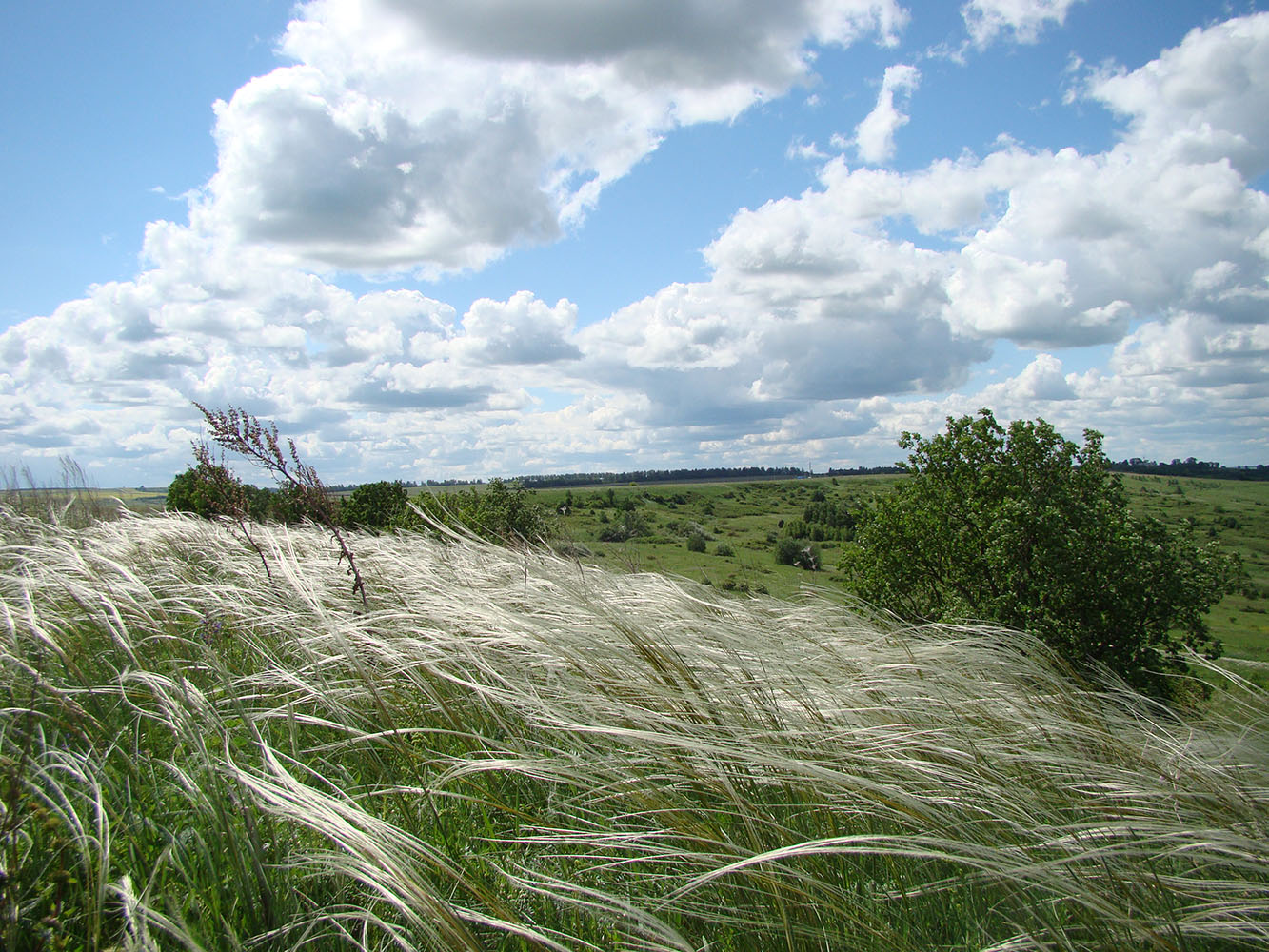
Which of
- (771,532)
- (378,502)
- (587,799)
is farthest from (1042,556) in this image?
(771,532)

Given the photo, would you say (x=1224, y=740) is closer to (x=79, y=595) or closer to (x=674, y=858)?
(x=674, y=858)

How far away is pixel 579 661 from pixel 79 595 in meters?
2.54

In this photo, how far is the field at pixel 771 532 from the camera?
6.70 meters

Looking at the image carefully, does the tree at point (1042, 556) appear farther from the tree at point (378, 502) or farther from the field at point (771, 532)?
the tree at point (378, 502)

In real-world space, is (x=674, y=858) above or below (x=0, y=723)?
below

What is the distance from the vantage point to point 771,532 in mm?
35938

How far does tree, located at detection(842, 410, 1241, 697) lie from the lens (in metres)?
9.72

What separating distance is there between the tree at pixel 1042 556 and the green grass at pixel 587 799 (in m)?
6.27

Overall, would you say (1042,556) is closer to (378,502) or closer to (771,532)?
(378,502)

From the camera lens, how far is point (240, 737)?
8.61 feet

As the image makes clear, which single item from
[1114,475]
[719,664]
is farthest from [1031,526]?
[719,664]

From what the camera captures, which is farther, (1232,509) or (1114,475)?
(1232,509)

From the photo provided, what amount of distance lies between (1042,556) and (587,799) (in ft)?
31.1

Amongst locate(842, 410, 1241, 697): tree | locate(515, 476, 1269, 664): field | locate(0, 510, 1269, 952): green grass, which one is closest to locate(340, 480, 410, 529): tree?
locate(515, 476, 1269, 664): field
